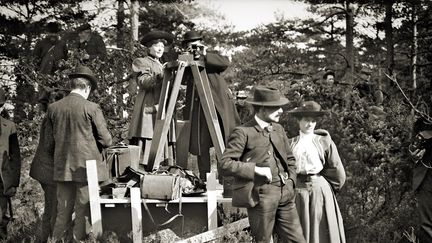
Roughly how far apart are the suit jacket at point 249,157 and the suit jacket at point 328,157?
0.56 m

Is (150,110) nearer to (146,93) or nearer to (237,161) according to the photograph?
(146,93)

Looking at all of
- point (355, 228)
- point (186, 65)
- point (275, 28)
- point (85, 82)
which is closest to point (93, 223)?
point (85, 82)

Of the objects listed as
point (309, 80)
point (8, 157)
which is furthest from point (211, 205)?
point (309, 80)

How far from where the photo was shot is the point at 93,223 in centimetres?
658

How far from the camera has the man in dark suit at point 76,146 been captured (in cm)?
639

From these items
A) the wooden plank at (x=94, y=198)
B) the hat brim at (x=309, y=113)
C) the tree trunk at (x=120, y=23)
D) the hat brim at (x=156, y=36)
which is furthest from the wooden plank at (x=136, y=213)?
the tree trunk at (x=120, y=23)

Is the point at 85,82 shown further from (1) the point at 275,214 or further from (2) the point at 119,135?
(2) the point at 119,135

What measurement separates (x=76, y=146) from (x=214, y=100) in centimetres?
206

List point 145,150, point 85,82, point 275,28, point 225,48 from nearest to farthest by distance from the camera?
point 85,82 < point 145,150 < point 275,28 < point 225,48

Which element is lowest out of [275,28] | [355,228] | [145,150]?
[355,228]

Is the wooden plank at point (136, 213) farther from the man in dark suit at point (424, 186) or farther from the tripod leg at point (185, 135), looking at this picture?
the man in dark suit at point (424, 186)

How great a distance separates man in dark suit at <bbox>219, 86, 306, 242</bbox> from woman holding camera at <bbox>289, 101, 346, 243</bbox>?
0.52 meters

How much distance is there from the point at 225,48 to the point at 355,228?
16.7m

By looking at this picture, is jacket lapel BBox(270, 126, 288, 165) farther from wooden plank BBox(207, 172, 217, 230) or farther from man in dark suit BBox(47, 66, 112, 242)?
man in dark suit BBox(47, 66, 112, 242)
